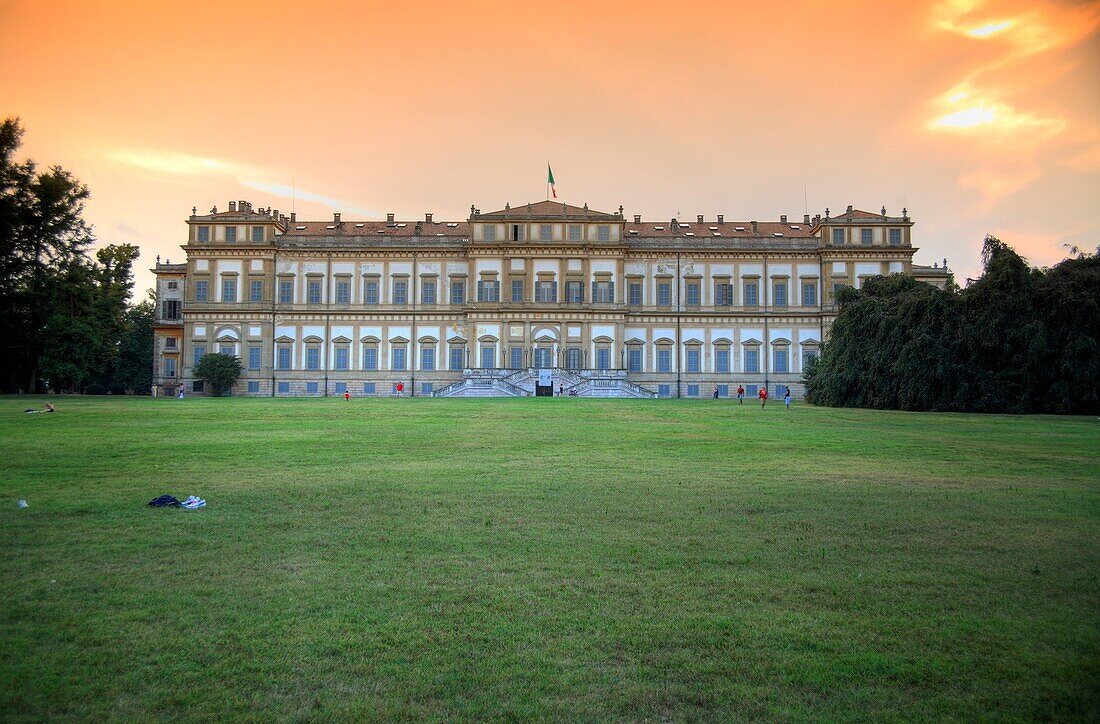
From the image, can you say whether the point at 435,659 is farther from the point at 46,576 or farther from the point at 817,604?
the point at 46,576

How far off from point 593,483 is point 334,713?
6503 mm

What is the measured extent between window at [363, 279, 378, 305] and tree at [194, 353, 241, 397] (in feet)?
33.4

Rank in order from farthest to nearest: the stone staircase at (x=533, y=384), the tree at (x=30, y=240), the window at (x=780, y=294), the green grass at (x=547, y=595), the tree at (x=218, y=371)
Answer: the window at (x=780, y=294), the tree at (x=218, y=371), the stone staircase at (x=533, y=384), the tree at (x=30, y=240), the green grass at (x=547, y=595)

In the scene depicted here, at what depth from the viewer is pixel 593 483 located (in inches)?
386

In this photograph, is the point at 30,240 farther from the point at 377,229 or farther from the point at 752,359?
the point at 752,359

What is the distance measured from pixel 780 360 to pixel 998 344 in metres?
24.2

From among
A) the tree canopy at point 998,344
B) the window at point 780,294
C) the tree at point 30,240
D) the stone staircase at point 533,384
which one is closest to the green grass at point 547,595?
the tree canopy at point 998,344

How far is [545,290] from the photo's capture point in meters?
53.7

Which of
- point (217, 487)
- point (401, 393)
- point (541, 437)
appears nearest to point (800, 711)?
point (217, 487)

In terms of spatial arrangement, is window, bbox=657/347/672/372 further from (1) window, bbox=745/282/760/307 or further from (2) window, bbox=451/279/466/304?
(2) window, bbox=451/279/466/304

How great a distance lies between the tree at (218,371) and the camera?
51594 millimetres

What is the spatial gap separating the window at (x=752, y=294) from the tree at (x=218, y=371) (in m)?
37.3

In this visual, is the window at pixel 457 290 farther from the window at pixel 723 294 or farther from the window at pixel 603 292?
the window at pixel 723 294

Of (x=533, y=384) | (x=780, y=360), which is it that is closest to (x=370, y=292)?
(x=533, y=384)
